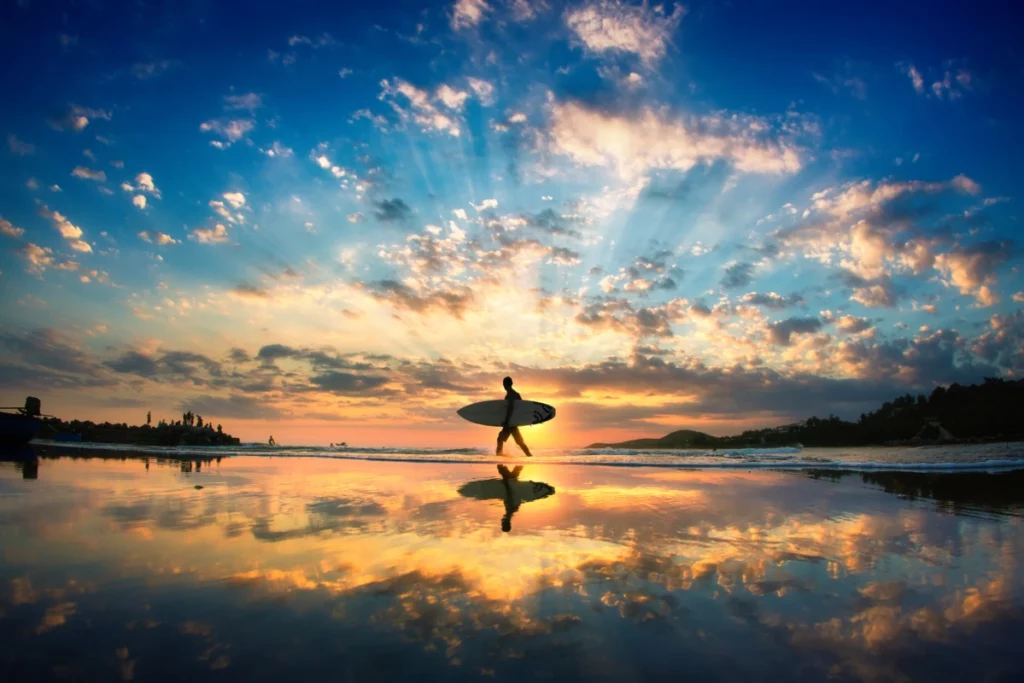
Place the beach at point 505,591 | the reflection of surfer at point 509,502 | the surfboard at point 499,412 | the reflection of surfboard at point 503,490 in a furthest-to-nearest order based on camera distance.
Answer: the surfboard at point 499,412, the reflection of surfboard at point 503,490, the reflection of surfer at point 509,502, the beach at point 505,591

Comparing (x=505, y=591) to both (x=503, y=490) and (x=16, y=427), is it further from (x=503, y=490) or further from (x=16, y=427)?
(x=16, y=427)

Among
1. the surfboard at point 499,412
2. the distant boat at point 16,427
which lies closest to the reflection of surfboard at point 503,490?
the surfboard at point 499,412

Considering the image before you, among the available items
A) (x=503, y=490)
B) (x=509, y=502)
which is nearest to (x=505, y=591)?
(x=509, y=502)

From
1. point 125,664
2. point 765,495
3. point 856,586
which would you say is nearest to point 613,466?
point 765,495

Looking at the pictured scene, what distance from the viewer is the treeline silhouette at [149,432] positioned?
33.7 meters

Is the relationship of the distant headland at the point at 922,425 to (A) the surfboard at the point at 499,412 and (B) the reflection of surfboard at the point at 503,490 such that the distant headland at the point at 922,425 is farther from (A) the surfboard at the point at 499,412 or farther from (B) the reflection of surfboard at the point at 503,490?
(B) the reflection of surfboard at the point at 503,490

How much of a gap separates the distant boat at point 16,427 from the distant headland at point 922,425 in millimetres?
38133

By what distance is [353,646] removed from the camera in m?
2.71

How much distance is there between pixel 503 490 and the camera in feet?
32.1

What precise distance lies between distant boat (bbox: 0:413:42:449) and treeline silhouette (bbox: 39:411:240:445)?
24.0 ft

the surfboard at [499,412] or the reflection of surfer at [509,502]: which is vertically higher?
the surfboard at [499,412]

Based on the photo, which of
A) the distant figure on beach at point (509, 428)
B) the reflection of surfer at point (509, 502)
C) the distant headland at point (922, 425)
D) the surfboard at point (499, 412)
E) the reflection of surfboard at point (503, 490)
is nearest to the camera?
the reflection of surfer at point (509, 502)

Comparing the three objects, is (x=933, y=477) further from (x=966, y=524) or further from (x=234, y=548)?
(x=234, y=548)

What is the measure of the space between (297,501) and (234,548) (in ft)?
10.8
